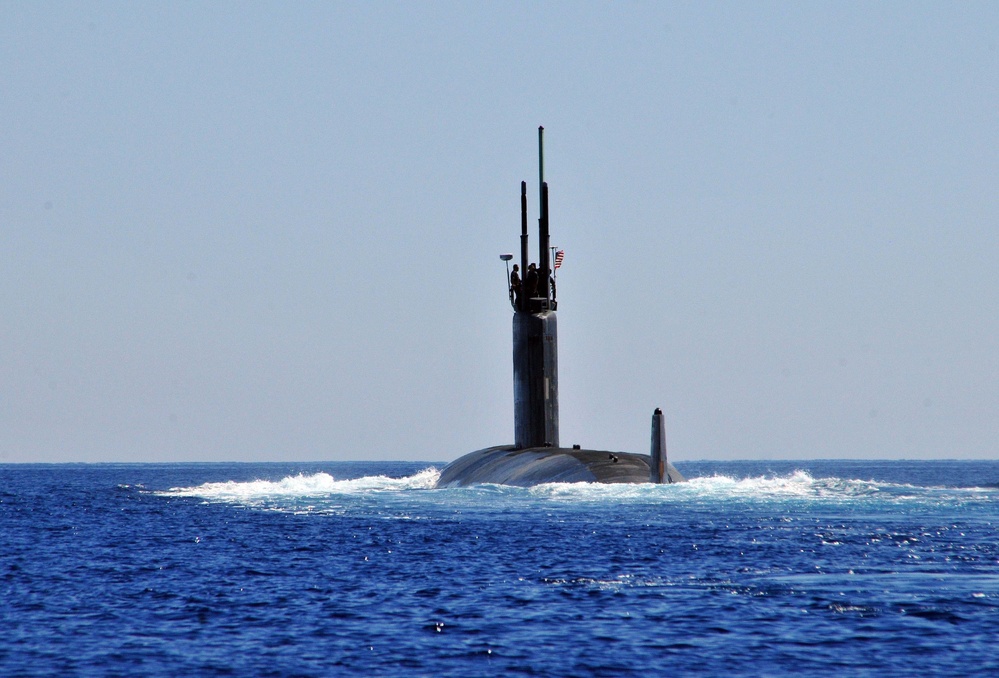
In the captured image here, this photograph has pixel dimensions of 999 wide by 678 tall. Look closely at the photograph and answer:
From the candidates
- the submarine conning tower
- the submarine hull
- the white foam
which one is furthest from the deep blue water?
the white foam

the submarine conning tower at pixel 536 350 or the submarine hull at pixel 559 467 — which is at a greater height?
the submarine conning tower at pixel 536 350

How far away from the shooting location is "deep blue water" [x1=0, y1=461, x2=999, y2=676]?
16781 mm

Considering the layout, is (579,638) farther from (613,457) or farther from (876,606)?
(613,457)

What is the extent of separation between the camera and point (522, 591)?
22547 millimetres

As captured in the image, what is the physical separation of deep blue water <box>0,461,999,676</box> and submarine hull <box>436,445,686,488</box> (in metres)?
1.94

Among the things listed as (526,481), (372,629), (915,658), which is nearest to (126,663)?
(372,629)

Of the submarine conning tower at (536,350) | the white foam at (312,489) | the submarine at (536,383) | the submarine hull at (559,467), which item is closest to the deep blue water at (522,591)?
the submarine hull at (559,467)

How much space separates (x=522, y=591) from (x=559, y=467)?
73.9ft

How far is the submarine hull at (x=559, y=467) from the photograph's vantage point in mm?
44375

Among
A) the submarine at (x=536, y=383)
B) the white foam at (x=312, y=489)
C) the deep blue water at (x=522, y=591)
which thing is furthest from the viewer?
the white foam at (x=312, y=489)

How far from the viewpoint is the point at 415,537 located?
32906mm

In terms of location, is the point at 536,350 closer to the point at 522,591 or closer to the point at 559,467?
the point at 559,467

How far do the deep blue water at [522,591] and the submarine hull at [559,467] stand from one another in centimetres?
194

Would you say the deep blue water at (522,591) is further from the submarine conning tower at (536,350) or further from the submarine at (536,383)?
the submarine conning tower at (536,350)
